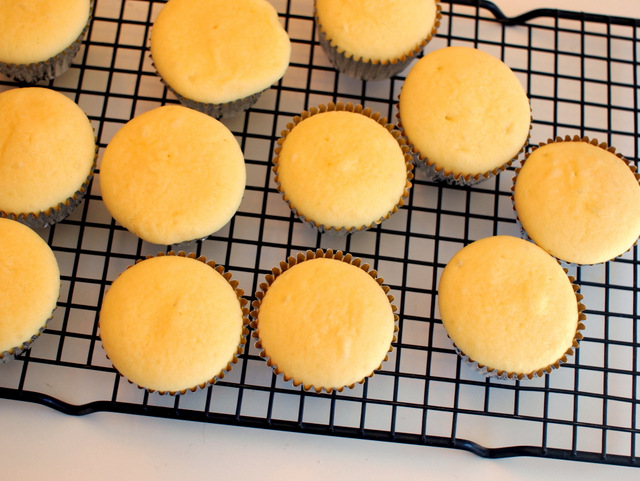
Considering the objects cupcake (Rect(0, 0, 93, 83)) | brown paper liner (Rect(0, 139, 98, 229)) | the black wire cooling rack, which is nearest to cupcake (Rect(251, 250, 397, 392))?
the black wire cooling rack

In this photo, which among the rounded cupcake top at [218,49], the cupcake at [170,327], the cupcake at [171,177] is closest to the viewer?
the cupcake at [170,327]

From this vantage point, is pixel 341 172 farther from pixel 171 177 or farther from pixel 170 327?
pixel 170 327

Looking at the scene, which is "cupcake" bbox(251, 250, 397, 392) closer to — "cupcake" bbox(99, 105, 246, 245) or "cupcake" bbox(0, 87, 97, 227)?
"cupcake" bbox(99, 105, 246, 245)

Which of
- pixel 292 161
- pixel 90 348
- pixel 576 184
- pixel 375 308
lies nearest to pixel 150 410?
pixel 90 348

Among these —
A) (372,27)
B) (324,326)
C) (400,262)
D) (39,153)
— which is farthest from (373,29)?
(39,153)

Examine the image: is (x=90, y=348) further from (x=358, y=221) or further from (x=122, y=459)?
(x=358, y=221)

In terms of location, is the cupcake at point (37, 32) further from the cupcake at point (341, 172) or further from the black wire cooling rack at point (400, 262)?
the cupcake at point (341, 172)

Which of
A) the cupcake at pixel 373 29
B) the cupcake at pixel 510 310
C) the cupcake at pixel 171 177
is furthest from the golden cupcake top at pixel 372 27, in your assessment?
the cupcake at pixel 510 310
